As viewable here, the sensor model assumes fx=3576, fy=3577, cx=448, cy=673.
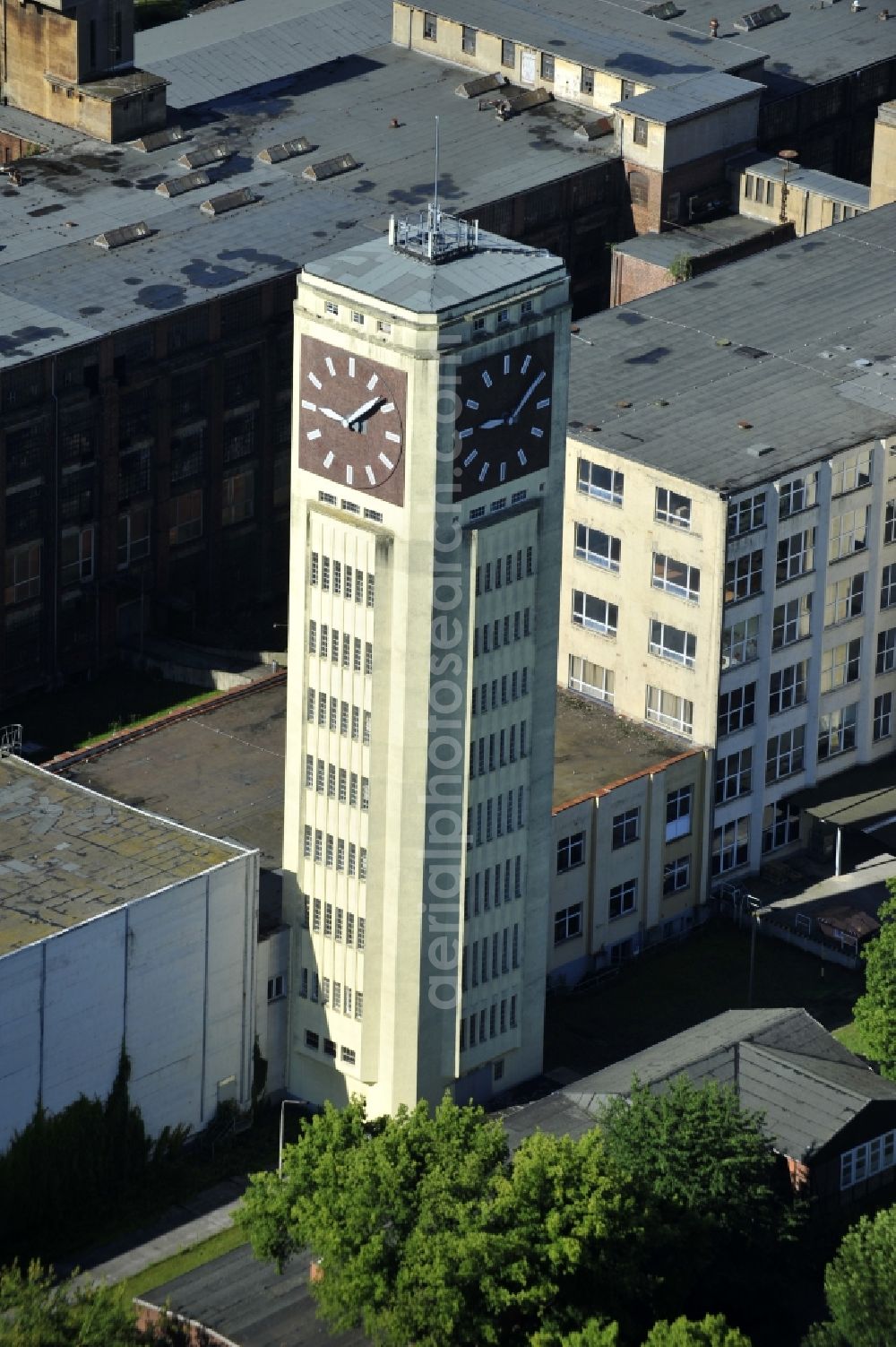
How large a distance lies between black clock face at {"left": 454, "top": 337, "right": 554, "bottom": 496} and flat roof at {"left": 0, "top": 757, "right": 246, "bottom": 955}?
23760mm

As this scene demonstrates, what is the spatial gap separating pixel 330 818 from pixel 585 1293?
2859 cm

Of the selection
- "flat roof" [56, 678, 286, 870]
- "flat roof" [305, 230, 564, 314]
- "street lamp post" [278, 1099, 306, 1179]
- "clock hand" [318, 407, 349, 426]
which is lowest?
"street lamp post" [278, 1099, 306, 1179]

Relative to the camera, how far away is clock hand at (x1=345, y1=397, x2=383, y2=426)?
165375 millimetres

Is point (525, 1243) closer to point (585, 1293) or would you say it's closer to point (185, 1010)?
point (585, 1293)

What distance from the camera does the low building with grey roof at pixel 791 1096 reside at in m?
174

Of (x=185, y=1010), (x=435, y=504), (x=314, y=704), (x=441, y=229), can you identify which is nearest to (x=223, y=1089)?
(x=185, y=1010)

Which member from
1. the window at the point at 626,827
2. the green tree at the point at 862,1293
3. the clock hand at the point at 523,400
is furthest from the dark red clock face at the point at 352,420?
the green tree at the point at 862,1293

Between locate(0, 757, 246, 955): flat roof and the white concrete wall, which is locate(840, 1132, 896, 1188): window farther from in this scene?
locate(0, 757, 246, 955): flat roof

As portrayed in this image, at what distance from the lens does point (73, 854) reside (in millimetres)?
177875

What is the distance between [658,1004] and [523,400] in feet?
140

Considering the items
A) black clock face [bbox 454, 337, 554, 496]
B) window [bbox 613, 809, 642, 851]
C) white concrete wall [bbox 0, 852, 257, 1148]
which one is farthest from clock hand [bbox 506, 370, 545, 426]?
window [bbox 613, 809, 642, 851]

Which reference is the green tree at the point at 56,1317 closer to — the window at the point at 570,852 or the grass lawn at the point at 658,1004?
the grass lawn at the point at 658,1004

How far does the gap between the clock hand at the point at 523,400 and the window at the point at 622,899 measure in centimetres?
3860

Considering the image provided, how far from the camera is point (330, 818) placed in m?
176
